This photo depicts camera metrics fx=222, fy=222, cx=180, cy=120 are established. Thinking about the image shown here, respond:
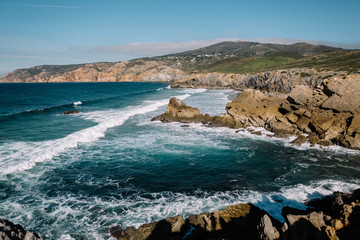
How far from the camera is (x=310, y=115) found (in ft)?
75.9

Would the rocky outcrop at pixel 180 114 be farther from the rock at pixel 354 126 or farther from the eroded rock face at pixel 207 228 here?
the eroded rock face at pixel 207 228

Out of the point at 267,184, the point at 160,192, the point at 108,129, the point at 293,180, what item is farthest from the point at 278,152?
the point at 108,129

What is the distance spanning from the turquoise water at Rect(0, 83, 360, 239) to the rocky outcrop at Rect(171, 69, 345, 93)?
3351 cm

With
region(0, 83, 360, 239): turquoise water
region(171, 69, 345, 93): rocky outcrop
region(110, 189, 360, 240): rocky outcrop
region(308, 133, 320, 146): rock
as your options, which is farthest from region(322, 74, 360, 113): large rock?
region(171, 69, 345, 93): rocky outcrop

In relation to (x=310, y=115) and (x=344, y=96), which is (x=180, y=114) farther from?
(x=344, y=96)

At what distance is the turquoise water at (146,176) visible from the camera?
35.2 feet

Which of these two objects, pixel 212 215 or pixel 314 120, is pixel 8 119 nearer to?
pixel 212 215

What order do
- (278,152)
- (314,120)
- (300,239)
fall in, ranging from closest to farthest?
(300,239) → (278,152) → (314,120)

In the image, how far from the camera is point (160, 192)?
12.6 meters

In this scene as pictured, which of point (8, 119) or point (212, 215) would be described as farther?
point (8, 119)

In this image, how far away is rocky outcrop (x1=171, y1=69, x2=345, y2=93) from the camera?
4809 centimetres

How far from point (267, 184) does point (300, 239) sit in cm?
726

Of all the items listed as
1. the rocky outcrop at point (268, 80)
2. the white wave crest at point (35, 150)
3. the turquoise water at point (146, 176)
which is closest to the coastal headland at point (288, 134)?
the rocky outcrop at point (268, 80)

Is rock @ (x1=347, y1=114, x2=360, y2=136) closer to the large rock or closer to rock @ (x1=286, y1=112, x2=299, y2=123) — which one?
the large rock
